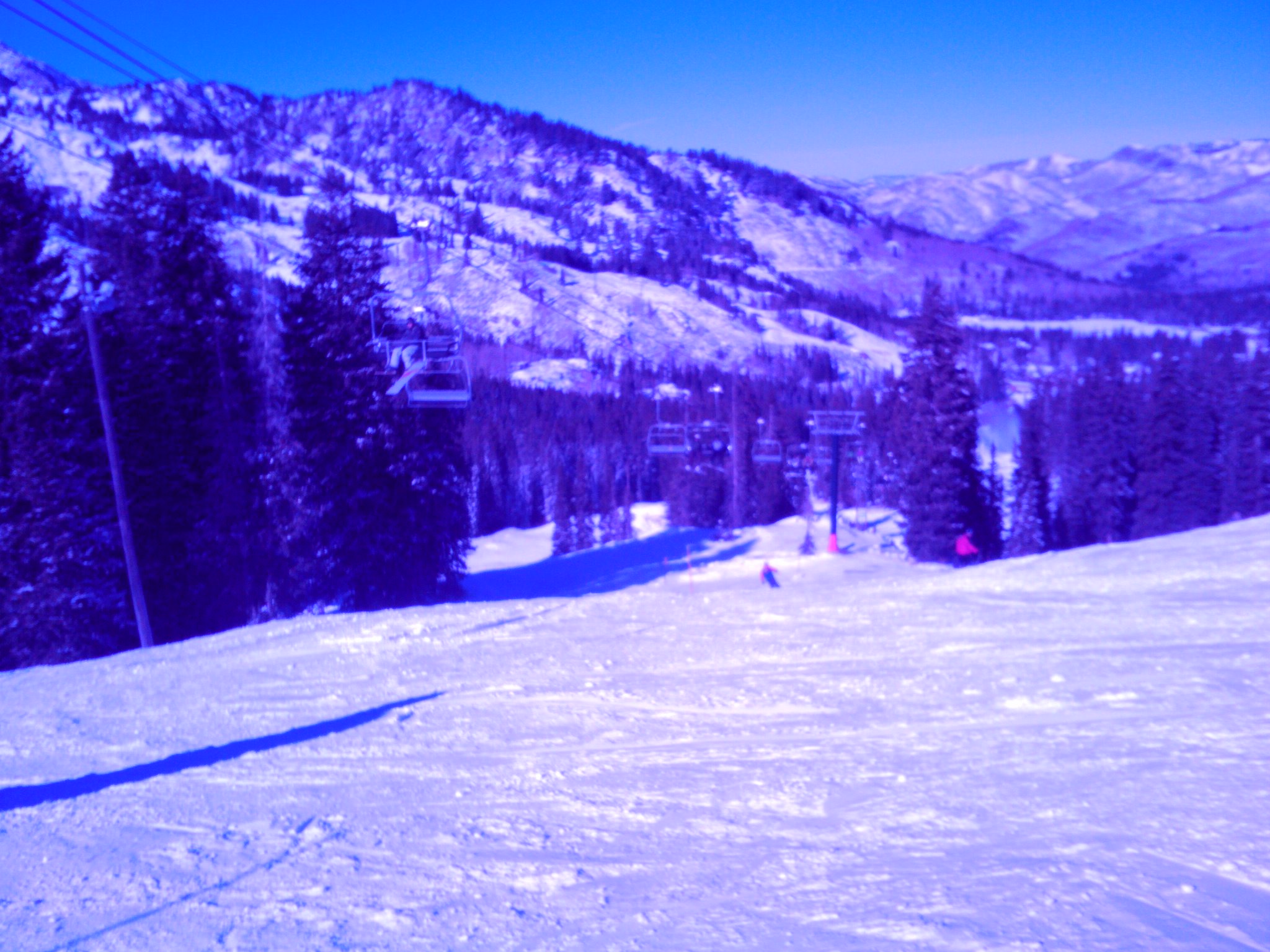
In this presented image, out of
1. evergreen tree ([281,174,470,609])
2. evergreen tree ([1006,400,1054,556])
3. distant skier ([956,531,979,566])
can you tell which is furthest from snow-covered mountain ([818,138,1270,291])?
evergreen tree ([281,174,470,609])

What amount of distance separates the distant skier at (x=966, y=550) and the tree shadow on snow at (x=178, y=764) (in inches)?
560

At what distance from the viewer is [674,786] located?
20.3ft

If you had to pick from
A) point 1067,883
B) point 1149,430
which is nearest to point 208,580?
point 1067,883

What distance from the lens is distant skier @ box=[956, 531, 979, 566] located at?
1989 centimetres

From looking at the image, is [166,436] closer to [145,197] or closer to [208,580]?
[208,580]

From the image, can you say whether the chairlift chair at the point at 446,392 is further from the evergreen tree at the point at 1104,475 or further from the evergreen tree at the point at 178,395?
the evergreen tree at the point at 1104,475

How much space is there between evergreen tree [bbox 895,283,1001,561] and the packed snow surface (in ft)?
68.0

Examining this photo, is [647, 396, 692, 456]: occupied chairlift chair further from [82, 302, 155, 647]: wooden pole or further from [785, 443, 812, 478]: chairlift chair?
[82, 302, 155, 647]: wooden pole

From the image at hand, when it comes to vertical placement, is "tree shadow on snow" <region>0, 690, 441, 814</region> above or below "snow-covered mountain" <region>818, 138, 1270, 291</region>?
below

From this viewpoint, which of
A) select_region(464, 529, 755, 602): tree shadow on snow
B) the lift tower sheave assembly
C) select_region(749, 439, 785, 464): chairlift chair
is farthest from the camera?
select_region(464, 529, 755, 602): tree shadow on snow

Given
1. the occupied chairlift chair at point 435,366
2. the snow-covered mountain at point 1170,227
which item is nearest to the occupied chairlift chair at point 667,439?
the occupied chairlift chair at point 435,366

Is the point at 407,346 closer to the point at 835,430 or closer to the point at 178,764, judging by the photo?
the point at 178,764

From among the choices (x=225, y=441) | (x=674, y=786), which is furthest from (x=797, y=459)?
(x=674, y=786)

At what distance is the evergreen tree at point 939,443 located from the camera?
3259 centimetres
